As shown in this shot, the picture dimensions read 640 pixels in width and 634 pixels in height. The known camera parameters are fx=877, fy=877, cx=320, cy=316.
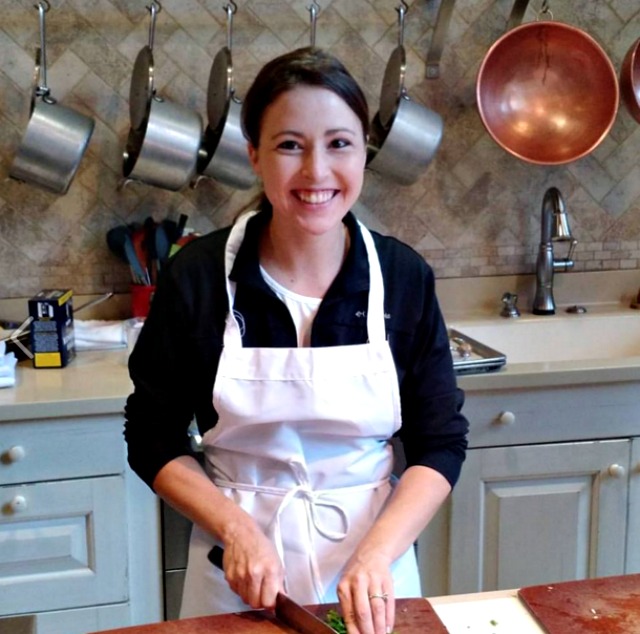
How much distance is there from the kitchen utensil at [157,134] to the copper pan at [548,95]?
2.22ft

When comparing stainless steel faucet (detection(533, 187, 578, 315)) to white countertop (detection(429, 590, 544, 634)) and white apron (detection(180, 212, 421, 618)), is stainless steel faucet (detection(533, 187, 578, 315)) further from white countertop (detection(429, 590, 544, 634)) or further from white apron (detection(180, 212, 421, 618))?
white countertop (detection(429, 590, 544, 634))

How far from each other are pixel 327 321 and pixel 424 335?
13 cm

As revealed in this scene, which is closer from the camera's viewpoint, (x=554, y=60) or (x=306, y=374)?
(x=306, y=374)

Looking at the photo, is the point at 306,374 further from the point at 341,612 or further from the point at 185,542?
the point at 185,542

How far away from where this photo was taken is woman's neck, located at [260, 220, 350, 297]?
3.73 ft

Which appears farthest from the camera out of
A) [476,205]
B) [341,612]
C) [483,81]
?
[476,205]

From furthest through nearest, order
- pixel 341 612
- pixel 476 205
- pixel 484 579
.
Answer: pixel 476 205 < pixel 484 579 < pixel 341 612

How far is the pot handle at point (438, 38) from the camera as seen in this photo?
1.97 metres

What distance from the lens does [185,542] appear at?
173 centimetres

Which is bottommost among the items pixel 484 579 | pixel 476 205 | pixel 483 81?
pixel 484 579

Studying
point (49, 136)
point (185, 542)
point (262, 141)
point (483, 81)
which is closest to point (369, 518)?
point (262, 141)

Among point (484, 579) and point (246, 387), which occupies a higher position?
point (246, 387)

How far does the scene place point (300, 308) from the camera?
1132 millimetres

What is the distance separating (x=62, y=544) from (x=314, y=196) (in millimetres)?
947
